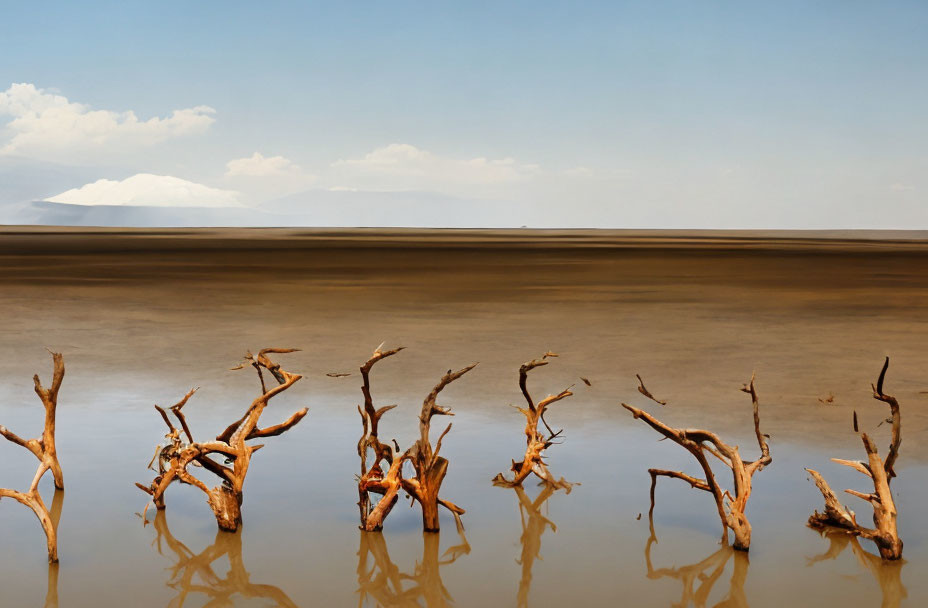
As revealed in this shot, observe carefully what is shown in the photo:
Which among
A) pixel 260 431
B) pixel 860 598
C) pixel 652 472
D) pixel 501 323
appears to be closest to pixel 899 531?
pixel 860 598

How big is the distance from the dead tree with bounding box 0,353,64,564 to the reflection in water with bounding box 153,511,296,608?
2.09 feet

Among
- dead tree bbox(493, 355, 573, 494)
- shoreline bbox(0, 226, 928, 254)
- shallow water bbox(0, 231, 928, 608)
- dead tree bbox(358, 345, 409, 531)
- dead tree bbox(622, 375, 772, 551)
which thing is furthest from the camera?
shoreline bbox(0, 226, 928, 254)

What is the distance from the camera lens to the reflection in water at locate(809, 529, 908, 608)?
17.6 ft

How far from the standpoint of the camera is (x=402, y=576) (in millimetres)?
5621

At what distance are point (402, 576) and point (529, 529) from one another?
112 cm

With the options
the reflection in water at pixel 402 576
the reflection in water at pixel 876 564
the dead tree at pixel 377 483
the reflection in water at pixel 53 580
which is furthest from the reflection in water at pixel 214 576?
the reflection in water at pixel 876 564

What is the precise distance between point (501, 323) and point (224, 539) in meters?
11.8

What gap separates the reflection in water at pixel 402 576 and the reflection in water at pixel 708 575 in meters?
1.21

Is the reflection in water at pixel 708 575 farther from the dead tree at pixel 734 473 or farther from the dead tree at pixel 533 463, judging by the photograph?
the dead tree at pixel 533 463

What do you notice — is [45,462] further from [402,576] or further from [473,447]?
[473,447]

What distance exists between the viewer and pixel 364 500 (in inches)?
248

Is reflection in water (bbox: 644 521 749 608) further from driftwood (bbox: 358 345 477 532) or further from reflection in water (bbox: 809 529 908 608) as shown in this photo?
driftwood (bbox: 358 345 477 532)

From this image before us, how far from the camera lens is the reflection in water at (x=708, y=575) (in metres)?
5.35

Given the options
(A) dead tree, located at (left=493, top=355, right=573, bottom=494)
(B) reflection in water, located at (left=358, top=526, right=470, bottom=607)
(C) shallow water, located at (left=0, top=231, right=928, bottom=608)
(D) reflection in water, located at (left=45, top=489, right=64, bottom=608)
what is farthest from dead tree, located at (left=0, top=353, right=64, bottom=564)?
(A) dead tree, located at (left=493, top=355, right=573, bottom=494)
